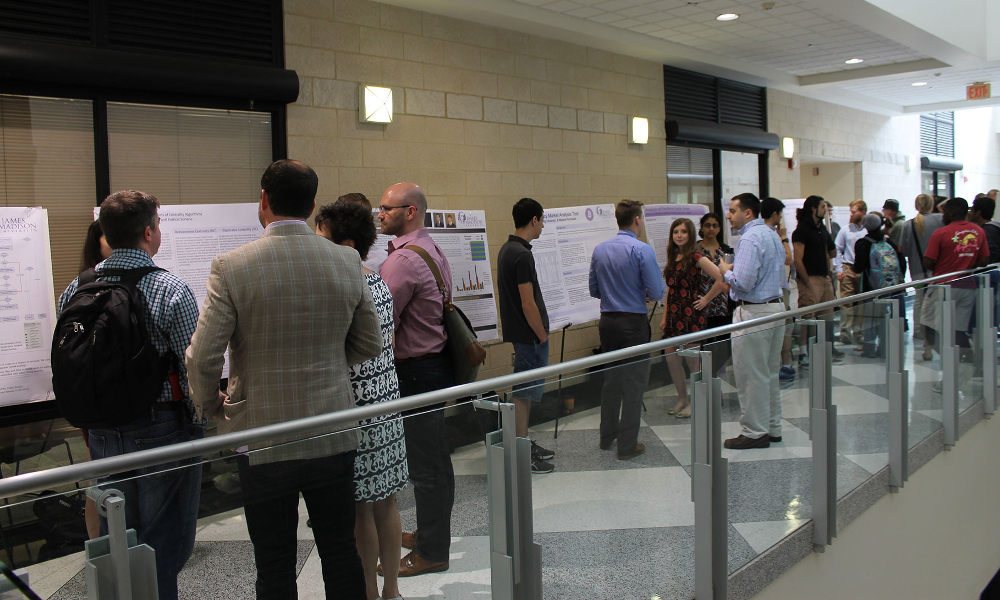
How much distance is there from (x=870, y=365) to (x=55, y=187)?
14.0ft

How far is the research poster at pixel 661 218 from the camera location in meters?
6.32

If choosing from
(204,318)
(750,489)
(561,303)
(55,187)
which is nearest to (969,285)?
(561,303)

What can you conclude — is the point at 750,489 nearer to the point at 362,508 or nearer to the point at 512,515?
the point at 512,515

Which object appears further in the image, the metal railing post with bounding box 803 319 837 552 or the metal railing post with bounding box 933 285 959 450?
the metal railing post with bounding box 933 285 959 450

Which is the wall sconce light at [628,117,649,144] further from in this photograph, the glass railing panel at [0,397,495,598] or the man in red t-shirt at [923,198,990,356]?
the glass railing panel at [0,397,495,598]

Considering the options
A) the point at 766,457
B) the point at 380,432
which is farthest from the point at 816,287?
the point at 380,432

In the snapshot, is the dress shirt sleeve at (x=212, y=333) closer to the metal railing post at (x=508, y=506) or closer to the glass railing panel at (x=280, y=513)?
the glass railing panel at (x=280, y=513)

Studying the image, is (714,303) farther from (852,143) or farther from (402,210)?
(852,143)

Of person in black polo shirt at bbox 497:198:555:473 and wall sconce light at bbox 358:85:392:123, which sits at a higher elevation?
wall sconce light at bbox 358:85:392:123

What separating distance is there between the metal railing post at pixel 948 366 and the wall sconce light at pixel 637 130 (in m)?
3.03

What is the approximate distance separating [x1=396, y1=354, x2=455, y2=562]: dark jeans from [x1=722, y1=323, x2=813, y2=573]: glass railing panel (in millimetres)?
1172

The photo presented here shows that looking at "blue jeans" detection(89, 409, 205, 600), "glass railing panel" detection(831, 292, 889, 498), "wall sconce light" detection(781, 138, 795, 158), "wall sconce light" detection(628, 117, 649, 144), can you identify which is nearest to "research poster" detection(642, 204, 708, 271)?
"wall sconce light" detection(628, 117, 649, 144)

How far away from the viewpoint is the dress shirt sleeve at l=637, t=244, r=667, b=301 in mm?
4375

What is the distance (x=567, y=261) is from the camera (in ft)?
17.5
